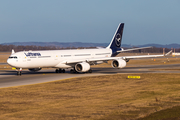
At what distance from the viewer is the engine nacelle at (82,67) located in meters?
48.8

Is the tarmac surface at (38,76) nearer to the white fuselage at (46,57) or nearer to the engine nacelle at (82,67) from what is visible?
the engine nacelle at (82,67)

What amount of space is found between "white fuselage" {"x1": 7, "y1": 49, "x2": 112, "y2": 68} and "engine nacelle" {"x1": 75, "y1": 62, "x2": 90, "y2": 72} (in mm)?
2043

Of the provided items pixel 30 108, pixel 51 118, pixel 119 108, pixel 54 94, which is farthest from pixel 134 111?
pixel 54 94

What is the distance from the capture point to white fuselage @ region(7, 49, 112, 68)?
150 ft

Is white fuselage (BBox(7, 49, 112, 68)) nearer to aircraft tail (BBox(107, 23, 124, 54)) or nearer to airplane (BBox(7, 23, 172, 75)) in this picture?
airplane (BBox(7, 23, 172, 75))

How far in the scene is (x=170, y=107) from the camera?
20.7 metres

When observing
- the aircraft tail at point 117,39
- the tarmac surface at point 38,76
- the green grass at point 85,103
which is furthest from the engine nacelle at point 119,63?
the green grass at point 85,103

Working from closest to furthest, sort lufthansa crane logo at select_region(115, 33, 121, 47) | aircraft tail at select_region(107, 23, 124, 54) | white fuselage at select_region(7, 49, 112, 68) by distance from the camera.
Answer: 1. white fuselage at select_region(7, 49, 112, 68)
2. aircraft tail at select_region(107, 23, 124, 54)
3. lufthansa crane logo at select_region(115, 33, 121, 47)

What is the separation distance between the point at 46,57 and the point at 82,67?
6.23 meters

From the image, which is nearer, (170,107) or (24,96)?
(170,107)

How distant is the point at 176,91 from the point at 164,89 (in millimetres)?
1730

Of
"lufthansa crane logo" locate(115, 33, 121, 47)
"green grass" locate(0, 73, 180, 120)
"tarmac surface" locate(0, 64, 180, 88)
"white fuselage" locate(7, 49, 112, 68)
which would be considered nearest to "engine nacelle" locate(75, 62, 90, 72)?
"tarmac surface" locate(0, 64, 180, 88)

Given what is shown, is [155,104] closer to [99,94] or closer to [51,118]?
[99,94]

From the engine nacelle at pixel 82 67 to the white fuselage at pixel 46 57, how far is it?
204 cm
